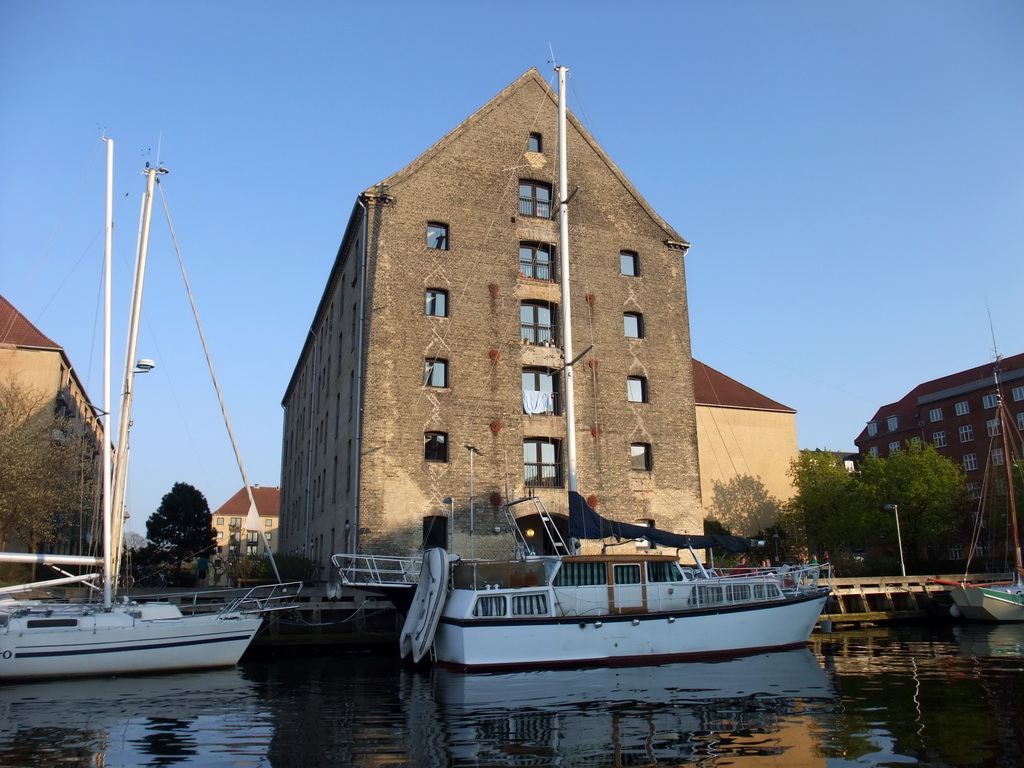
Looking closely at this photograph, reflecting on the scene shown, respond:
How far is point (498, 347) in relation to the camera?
31.6 m

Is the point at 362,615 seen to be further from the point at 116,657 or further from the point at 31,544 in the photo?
the point at 31,544

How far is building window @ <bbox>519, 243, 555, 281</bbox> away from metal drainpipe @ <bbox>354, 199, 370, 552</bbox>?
21.3ft

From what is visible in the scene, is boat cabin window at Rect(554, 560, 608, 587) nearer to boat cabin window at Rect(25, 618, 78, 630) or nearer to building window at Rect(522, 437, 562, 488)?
building window at Rect(522, 437, 562, 488)

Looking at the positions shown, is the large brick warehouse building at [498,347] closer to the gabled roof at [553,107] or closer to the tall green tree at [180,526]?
the gabled roof at [553,107]

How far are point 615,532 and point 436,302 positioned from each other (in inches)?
491

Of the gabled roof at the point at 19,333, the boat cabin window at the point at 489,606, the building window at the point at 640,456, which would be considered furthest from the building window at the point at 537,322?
the gabled roof at the point at 19,333

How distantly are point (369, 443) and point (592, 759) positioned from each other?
64.3 ft

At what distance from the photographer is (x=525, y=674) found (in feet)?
62.8

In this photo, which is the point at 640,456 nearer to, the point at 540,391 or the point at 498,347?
the point at 540,391

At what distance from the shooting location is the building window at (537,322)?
3253 centimetres

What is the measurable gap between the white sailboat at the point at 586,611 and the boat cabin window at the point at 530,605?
0.03 meters


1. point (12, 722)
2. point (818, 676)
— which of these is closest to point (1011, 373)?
point (818, 676)

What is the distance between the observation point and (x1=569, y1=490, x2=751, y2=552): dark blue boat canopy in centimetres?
2331

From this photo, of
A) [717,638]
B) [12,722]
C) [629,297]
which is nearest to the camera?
[12,722]
